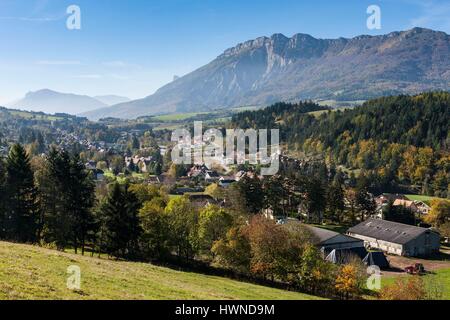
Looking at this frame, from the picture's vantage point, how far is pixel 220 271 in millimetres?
39531

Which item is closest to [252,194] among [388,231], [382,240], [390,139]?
[382,240]

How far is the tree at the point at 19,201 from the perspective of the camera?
1481 inches

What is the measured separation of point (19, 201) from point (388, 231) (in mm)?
56908

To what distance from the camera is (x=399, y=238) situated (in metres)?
67.1

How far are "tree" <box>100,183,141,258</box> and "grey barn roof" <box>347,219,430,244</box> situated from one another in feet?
148

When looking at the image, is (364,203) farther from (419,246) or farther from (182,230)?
(182,230)

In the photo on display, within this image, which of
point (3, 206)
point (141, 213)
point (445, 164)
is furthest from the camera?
point (445, 164)

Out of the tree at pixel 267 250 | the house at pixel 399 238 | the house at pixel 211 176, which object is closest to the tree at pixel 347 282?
the tree at pixel 267 250

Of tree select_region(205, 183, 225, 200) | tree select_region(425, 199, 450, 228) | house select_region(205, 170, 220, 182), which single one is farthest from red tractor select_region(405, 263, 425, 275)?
house select_region(205, 170, 220, 182)

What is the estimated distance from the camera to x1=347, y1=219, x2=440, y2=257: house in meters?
65.8

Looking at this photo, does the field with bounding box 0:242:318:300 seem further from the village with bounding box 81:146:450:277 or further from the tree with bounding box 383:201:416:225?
the tree with bounding box 383:201:416:225
